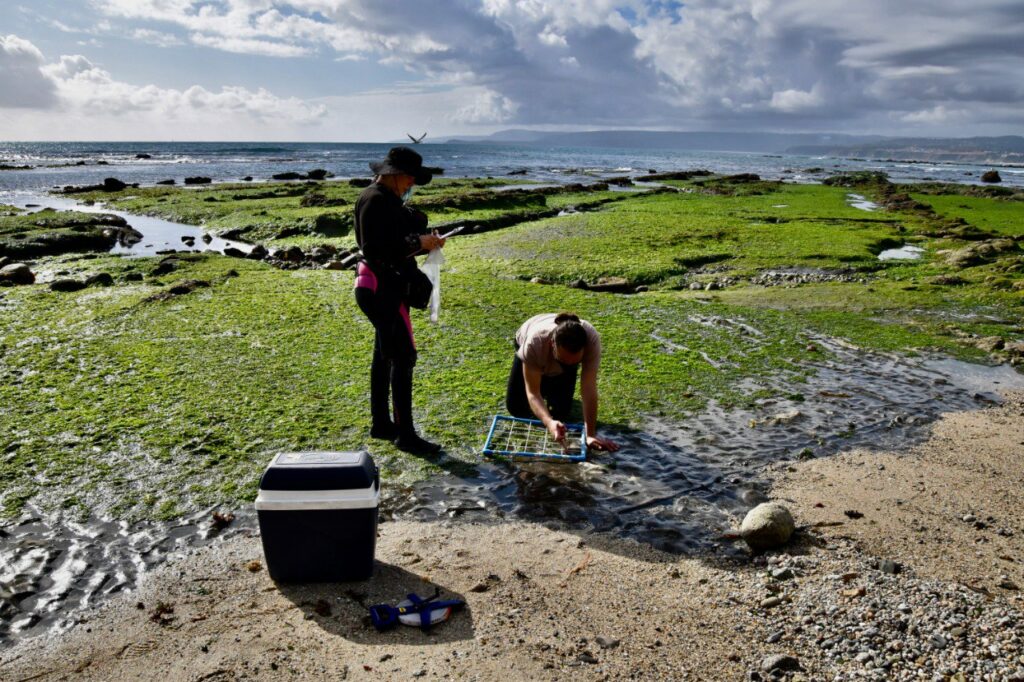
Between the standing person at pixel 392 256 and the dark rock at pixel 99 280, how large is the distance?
376 inches

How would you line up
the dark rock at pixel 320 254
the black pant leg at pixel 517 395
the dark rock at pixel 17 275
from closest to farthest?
the black pant leg at pixel 517 395 < the dark rock at pixel 17 275 < the dark rock at pixel 320 254

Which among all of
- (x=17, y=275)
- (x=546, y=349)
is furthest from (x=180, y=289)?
(x=546, y=349)

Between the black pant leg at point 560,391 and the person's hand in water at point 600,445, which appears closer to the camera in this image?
the person's hand in water at point 600,445

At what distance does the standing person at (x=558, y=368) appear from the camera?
5891 mm

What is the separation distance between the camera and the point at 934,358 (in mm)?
9469

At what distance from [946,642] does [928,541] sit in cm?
134

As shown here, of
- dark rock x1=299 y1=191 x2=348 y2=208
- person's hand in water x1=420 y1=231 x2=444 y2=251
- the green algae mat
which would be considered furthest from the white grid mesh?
dark rock x1=299 y1=191 x2=348 y2=208

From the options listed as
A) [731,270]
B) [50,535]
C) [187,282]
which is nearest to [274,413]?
[50,535]

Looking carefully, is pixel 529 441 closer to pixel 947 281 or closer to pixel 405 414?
pixel 405 414

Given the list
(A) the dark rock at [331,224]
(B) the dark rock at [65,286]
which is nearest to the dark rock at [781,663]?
(B) the dark rock at [65,286]

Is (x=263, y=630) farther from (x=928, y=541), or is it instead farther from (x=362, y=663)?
(x=928, y=541)

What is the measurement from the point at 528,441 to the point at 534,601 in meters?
2.38

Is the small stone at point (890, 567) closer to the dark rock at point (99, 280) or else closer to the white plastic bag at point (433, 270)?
the white plastic bag at point (433, 270)

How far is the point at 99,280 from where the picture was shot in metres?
13.3
